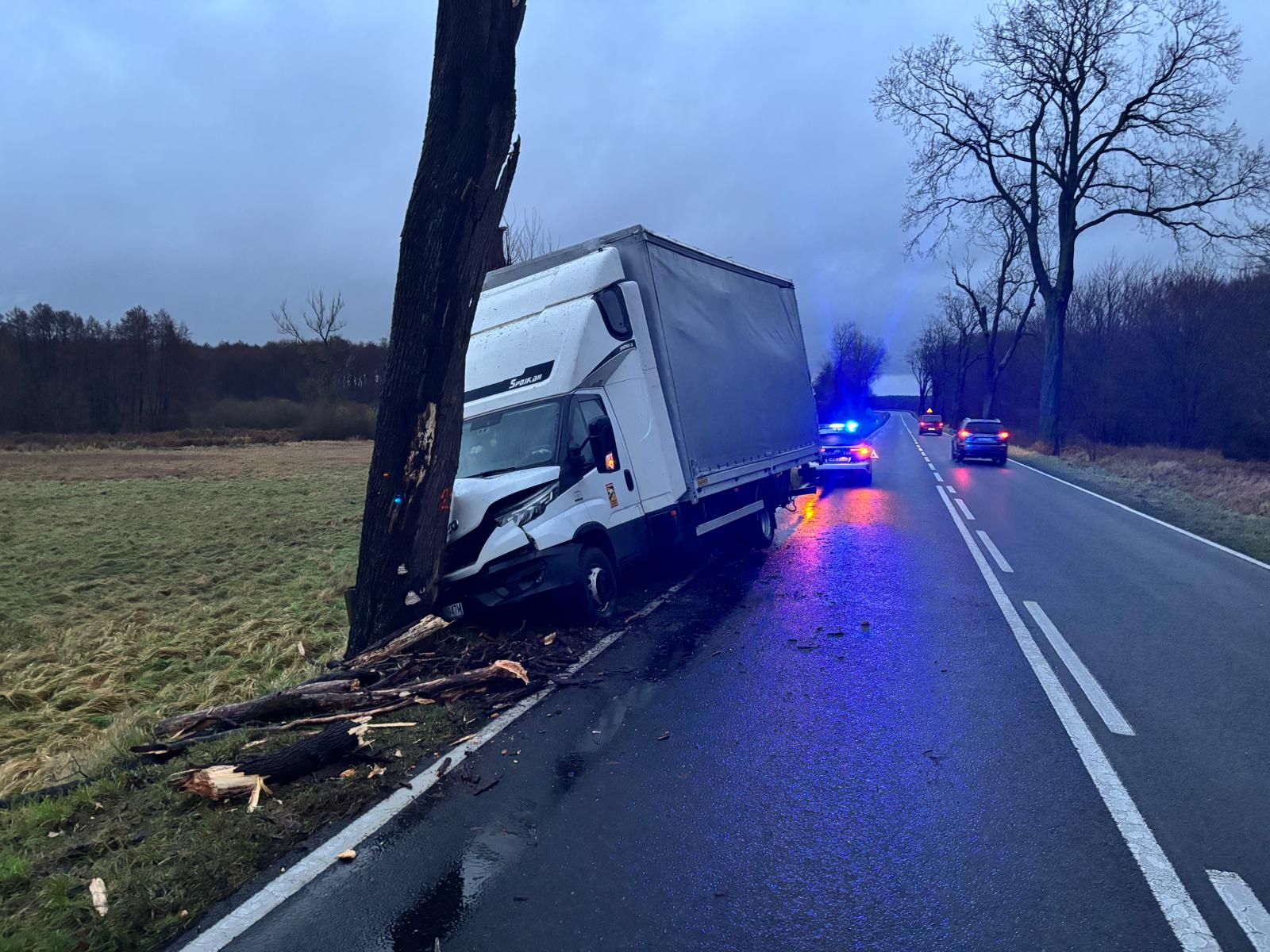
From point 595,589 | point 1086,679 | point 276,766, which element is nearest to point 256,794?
point 276,766

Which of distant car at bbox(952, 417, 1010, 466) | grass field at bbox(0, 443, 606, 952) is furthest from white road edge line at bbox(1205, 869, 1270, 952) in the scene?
distant car at bbox(952, 417, 1010, 466)

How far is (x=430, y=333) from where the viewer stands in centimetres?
674

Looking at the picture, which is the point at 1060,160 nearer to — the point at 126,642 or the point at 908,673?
the point at 908,673

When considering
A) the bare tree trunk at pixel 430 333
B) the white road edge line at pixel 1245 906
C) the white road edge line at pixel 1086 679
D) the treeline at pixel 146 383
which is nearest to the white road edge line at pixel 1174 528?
the white road edge line at pixel 1086 679

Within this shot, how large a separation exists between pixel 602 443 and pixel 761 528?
16.1ft

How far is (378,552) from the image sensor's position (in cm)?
664

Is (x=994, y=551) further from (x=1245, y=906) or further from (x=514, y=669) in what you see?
(x=1245, y=906)

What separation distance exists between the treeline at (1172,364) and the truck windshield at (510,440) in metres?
33.1

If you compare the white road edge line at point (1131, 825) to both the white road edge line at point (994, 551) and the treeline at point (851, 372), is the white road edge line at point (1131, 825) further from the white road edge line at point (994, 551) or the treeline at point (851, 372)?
the treeline at point (851, 372)

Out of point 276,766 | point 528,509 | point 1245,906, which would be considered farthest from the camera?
point 528,509

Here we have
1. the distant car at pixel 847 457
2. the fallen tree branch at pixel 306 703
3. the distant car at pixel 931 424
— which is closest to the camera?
the fallen tree branch at pixel 306 703

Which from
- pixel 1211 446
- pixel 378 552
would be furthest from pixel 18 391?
pixel 1211 446

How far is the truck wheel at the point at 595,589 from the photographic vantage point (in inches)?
280

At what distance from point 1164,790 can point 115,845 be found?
5.22 meters
